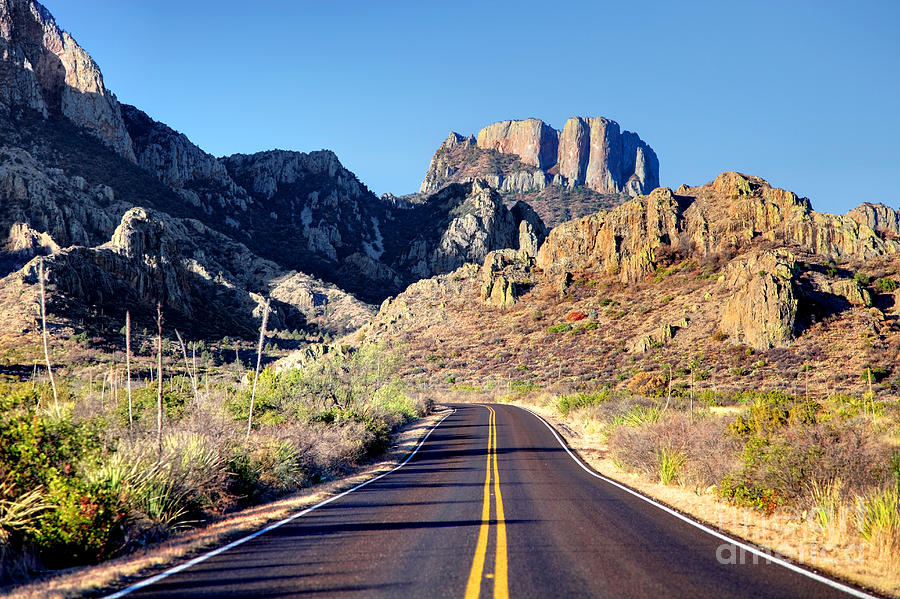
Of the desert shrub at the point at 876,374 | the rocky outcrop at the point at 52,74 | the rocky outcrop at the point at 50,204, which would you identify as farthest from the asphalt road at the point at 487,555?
the rocky outcrop at the point at 52,74

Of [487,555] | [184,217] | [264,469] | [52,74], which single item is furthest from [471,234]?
[487,555]

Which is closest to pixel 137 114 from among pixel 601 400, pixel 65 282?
pixel 65 282

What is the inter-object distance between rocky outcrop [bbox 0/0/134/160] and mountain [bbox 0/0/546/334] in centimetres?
34

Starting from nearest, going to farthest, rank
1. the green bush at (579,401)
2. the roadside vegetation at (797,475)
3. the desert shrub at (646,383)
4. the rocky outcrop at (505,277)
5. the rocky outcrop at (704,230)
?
the roadside vegetation at (797,475)
the green bush at (579,401)
the desert shrub at (646,383)
the rocky outcrop at (704,230)
the rocky outcrop at (505,277)

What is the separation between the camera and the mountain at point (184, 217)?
81750 mm

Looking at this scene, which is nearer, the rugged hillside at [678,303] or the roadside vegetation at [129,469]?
the roadside vegetation at [129,469]

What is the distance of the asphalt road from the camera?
5.77 meters

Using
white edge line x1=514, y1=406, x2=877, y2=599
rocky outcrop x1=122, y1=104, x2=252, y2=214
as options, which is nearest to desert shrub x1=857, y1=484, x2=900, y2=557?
white edge line x1=514, y1=406, x2=877, y2=599

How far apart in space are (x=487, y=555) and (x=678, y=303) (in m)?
66.9

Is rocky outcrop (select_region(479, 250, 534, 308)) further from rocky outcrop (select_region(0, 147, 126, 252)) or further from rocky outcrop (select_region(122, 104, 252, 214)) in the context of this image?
rocky outcrop (select_region(122, 104, 252, 214))

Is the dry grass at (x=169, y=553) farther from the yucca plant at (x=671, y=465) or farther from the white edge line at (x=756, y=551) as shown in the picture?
the yucca plant at (x=671, y=465)

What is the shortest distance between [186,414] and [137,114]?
155 m

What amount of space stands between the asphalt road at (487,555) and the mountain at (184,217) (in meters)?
50.6

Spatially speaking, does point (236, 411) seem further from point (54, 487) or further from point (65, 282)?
point (65, 282)
